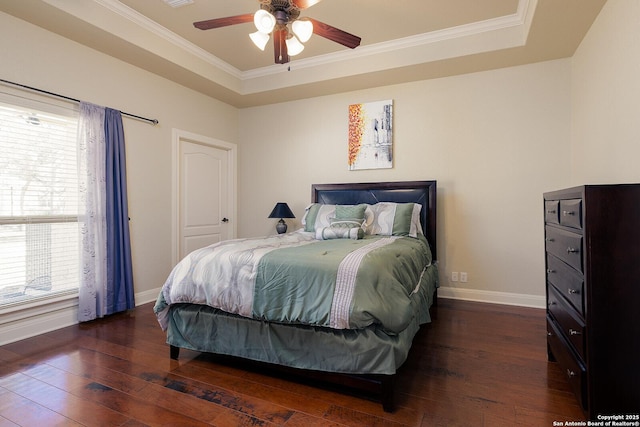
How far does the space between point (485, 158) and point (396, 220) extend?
1313 millimetres

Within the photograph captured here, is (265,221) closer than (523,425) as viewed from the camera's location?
No

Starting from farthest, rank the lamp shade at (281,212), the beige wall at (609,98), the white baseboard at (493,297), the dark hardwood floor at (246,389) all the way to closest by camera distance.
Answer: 1. the lamp shade at (281,212)
2. the white baseboard at (493,297)
3. the beige wall at (609,98)
4. the dark hardwood floor at (246,389)

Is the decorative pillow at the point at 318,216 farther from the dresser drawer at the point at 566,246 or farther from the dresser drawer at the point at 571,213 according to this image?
the dresser drawer at the point at 571,213

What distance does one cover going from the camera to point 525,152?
3.60m

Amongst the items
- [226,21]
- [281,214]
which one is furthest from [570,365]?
[281,214]

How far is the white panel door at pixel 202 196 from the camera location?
4320 millimetres

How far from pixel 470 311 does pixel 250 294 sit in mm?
2462

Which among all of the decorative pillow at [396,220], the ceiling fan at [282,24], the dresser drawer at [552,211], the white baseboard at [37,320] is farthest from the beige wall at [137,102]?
the dresser drawer at [552,211]

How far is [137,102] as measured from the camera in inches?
145

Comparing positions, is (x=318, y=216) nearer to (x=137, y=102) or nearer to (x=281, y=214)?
(x=281, y=214)

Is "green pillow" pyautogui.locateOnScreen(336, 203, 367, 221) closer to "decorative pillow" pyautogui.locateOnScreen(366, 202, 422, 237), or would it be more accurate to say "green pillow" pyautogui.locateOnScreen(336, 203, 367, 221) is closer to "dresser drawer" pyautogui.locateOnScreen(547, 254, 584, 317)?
"decorative pillow" pyautogui.locateOnScreen(366, 202, 422, 237)

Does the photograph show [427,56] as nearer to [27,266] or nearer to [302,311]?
[302,311]

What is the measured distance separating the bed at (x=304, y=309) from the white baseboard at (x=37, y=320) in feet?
4.59

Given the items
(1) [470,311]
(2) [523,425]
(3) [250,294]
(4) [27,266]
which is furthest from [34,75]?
(1) [470,311]
